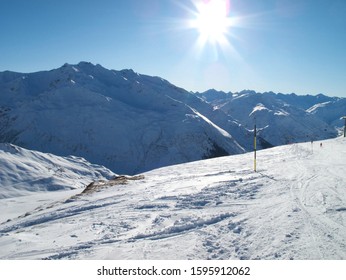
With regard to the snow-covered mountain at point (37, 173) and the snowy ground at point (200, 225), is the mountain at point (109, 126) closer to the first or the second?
the snow-covered mountain at point (37, 173)

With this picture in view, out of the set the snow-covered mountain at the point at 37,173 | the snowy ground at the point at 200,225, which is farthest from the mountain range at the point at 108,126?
the snowy ground at the point at 200,225

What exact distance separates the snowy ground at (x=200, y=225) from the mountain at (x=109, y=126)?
77.2 m

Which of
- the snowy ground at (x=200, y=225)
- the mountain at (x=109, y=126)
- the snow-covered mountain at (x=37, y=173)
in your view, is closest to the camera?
the snowy ground at (x=200, y=225)

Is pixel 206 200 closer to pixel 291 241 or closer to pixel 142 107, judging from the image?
pixel 291 241

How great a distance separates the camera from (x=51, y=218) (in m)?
13.8

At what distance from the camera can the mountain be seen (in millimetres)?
99750

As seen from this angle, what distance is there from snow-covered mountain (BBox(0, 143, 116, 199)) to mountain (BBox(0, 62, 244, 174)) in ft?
101

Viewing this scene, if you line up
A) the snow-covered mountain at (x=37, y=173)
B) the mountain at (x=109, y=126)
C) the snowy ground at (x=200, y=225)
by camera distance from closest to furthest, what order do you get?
1. the snowy ground at (x=200, y=225)
2. the snow-covered mountain at (x=37, y=173)
3. the mountain at (x=109, y=126)

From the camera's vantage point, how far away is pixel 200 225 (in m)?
10.6

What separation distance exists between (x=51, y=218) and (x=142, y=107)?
124249 millimetres

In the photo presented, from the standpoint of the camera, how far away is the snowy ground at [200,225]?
860 centimetres

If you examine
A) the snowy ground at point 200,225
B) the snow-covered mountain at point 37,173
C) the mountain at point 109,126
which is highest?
the mountain at point 109,126
